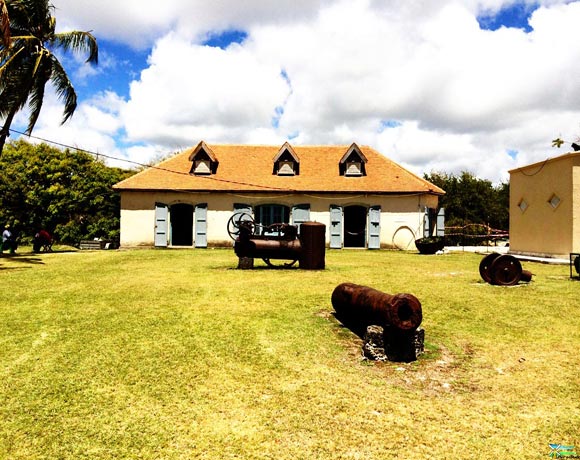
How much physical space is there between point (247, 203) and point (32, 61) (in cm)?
1098

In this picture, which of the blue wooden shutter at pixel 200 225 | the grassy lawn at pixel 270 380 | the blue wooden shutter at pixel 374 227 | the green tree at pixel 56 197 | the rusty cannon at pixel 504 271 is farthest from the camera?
the green tree at pixel 56 197

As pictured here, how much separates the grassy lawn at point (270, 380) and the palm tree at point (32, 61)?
9234 mm

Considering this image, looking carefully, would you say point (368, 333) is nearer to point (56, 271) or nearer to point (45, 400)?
point (45, 400)

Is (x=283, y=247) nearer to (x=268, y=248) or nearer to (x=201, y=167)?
(x=268, y=248)

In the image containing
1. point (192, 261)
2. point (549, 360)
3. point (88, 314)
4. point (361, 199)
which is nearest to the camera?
point (549, 360)

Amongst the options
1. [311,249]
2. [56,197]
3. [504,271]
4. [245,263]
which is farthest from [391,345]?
[56,197]

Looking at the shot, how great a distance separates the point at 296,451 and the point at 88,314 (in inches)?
215

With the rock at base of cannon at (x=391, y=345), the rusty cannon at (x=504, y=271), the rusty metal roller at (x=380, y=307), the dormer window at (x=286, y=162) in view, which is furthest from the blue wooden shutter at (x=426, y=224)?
the rock at base of cannon at (x=391, y=345)

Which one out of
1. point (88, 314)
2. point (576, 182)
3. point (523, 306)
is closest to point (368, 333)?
point (523, 306)

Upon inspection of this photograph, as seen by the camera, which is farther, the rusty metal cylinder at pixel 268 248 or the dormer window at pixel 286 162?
the dormer window at pixel 286 162

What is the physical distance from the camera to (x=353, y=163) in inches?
941

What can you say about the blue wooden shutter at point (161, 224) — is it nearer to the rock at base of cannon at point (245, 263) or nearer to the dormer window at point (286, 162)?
the dormer window at point (286, 162)

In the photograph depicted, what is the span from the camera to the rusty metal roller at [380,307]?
17.8ft

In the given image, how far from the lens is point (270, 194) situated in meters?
22.8
